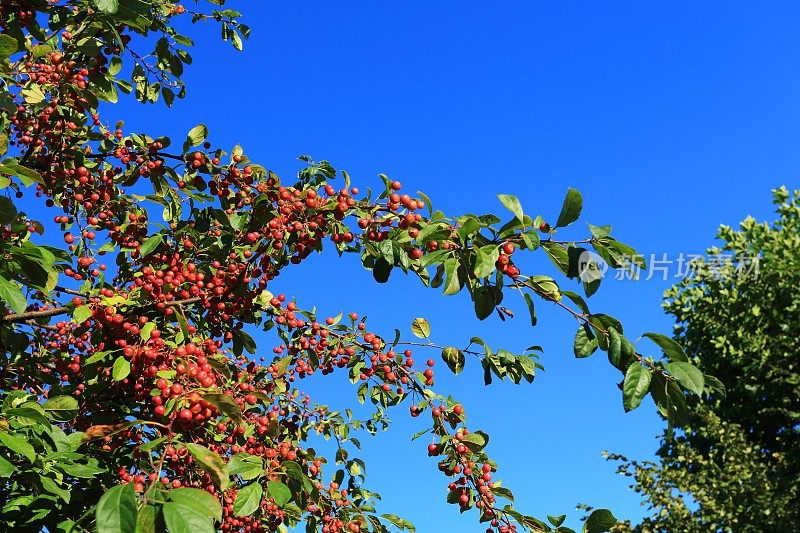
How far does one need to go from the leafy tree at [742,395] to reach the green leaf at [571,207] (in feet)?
34.1

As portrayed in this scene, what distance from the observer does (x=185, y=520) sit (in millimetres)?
1809

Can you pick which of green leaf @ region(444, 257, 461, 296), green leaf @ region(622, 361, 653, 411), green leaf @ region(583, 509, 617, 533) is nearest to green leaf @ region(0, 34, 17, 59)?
green leaf @ region(444, 257, 461, 296)

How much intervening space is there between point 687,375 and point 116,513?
6.29 ft

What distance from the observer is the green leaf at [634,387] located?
102 inches

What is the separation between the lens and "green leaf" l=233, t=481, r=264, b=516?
2.49 metres

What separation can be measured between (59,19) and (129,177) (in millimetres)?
1087

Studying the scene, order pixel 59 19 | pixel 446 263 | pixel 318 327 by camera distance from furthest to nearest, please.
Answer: pixel 59 19 → pixel 318 327 → pixel 446 263

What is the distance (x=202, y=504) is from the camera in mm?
1889

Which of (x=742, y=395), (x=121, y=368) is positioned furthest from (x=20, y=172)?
(x=742, y=395)

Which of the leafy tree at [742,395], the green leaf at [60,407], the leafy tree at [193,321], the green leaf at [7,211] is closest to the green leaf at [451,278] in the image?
the leafy tree at [193,321]

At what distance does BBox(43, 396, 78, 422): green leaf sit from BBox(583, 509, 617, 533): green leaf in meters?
2.38

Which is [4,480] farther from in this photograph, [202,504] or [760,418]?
[760,418]

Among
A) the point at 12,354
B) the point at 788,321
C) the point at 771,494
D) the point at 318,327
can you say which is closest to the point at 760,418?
the point at 788,321

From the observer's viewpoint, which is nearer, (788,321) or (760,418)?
(788,321)
